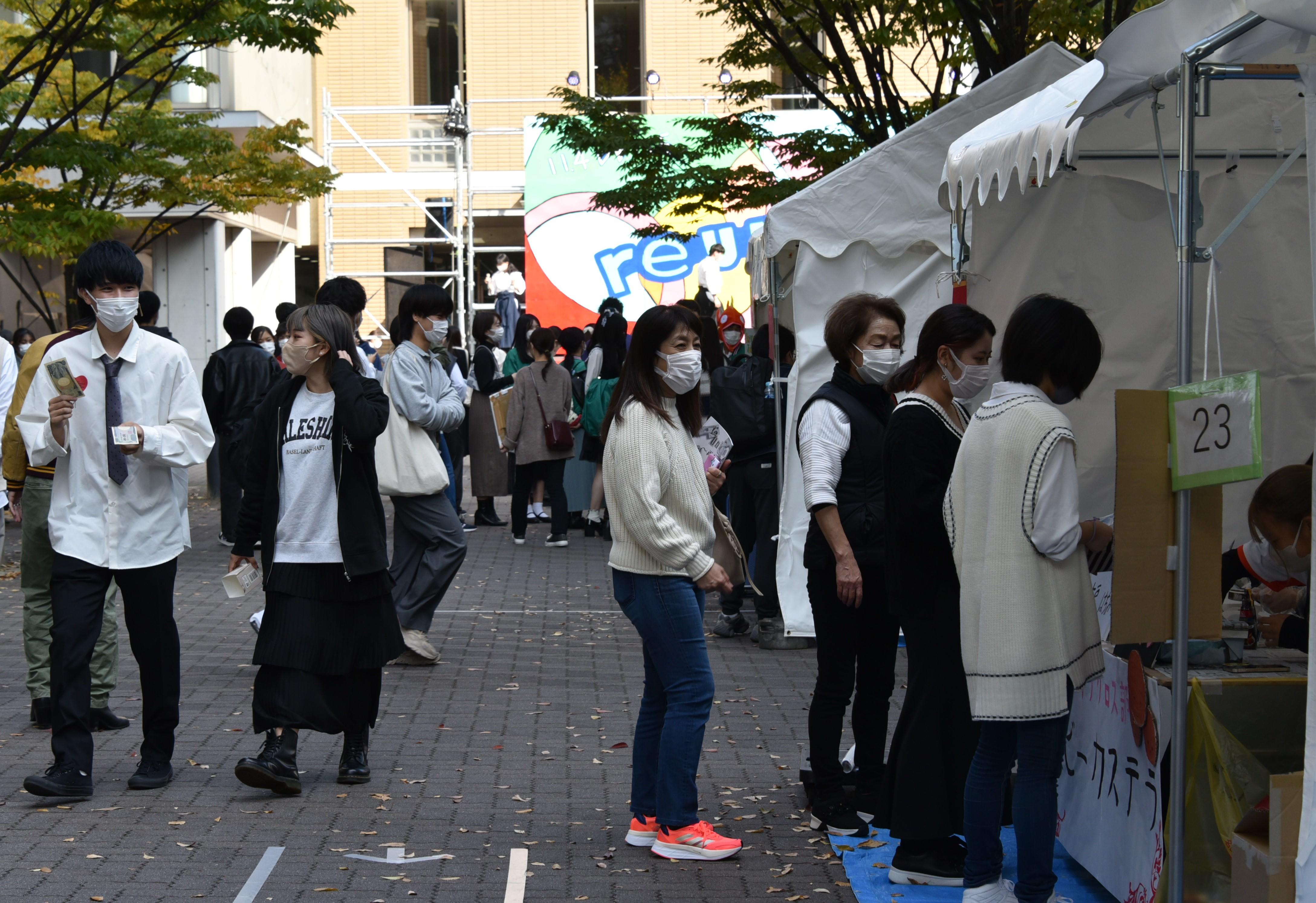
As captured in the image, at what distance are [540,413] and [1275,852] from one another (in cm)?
1124

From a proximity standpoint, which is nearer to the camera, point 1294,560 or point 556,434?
point 1294,560

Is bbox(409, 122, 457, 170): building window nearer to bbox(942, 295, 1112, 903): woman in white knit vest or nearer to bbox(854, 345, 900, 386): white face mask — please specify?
bbox(854, 345, 900, 386): white face mask

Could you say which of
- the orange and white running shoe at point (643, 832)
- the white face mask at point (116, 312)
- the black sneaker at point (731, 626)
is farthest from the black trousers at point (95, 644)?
the black sneaker at point (731, 626)

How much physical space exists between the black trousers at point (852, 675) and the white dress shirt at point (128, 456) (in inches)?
102

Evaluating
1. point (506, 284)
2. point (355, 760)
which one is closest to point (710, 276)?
point (506, 284)

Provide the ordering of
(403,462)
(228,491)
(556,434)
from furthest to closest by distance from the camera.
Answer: (556,434) < (228,491) < (403,462)

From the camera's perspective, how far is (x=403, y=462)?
8.36 m

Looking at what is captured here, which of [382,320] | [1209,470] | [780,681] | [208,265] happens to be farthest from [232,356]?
[382,320]

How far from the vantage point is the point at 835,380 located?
5.55 metres

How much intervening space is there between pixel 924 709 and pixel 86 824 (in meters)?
3.23

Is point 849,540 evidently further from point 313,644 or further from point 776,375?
point 776,375

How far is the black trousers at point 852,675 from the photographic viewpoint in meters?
5.46

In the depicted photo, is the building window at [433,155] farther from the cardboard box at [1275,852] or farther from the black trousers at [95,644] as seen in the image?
the cardboard box at [1275,852]

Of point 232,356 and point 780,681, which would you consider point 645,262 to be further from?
point 780,681
